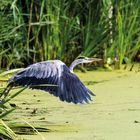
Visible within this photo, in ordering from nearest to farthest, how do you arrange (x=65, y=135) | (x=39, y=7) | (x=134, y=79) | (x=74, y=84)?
(x=65, y=135)
(x=74, y=84)
(x=134, y=79)
(x=39, y=7)

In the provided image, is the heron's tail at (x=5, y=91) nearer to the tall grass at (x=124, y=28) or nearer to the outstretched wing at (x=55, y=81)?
the outstretched wing at (x=55, y=81)

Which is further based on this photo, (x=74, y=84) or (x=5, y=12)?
(x=5, y=12)

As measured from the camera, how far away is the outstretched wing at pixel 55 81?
4258mm

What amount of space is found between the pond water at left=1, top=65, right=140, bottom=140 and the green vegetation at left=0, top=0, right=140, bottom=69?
2.61 ft

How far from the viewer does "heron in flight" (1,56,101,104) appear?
4258mm

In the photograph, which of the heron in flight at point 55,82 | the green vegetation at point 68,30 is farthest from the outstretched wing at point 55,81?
the green vegetation at point 68,30

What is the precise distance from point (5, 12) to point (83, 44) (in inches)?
38.0

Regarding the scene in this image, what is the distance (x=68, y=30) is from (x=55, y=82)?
2.93 meters

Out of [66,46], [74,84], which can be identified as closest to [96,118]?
[74,84]

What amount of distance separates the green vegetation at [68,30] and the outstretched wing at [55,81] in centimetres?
253

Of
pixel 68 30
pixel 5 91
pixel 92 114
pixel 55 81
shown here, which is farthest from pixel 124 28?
pixel 5 91

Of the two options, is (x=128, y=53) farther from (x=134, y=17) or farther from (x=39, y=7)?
(x=39, y=7)

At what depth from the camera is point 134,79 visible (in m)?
6.71

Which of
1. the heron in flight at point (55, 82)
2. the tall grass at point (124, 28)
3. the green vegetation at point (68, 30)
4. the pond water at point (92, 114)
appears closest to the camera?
the pond water at point (92, 114)
